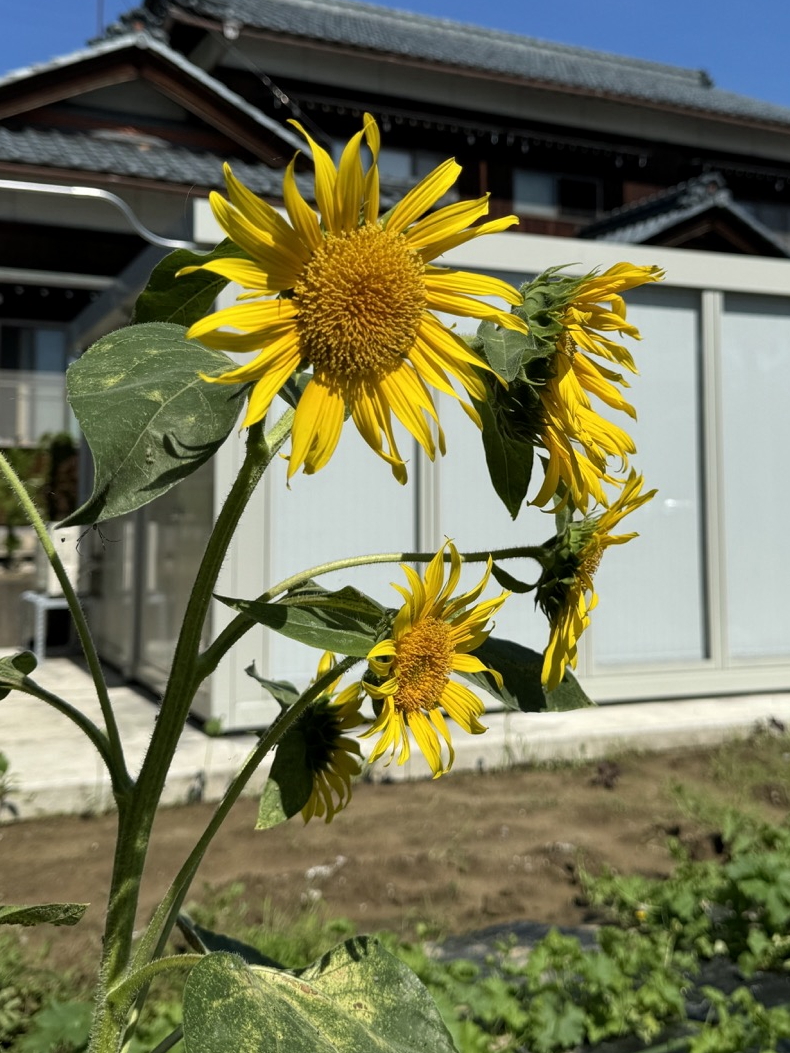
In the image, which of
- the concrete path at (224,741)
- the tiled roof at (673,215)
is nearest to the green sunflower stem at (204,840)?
the concrete path at (224,741)

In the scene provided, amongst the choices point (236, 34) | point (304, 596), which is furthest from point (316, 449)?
point (236, 34)

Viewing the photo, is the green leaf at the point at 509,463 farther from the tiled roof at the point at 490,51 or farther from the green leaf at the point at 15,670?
the tiled roof at the point at 490,51

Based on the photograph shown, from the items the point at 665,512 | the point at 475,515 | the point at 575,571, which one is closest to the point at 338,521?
the point at 475,515

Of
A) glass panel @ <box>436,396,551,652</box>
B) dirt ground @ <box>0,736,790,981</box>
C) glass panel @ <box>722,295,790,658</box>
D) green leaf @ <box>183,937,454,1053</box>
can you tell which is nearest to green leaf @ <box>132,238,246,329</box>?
green leaf @ <box>183,937,454,1053</box>

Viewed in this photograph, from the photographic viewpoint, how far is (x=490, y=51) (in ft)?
63.3

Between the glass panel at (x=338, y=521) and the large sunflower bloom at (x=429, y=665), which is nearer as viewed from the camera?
the large sunflower bloom at (x=429, y=665)

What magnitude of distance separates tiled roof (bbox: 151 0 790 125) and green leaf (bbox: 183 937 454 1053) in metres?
13.6

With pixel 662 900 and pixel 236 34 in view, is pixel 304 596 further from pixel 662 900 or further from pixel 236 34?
pixel 236 34

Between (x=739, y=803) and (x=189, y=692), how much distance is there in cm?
346

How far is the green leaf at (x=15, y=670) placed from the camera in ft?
2.65

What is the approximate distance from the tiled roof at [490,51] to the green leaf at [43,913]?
13520 millimetres

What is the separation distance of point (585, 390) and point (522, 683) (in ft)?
0.79

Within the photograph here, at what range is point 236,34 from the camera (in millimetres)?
12375

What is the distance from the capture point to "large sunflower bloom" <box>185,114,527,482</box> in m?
0.61
